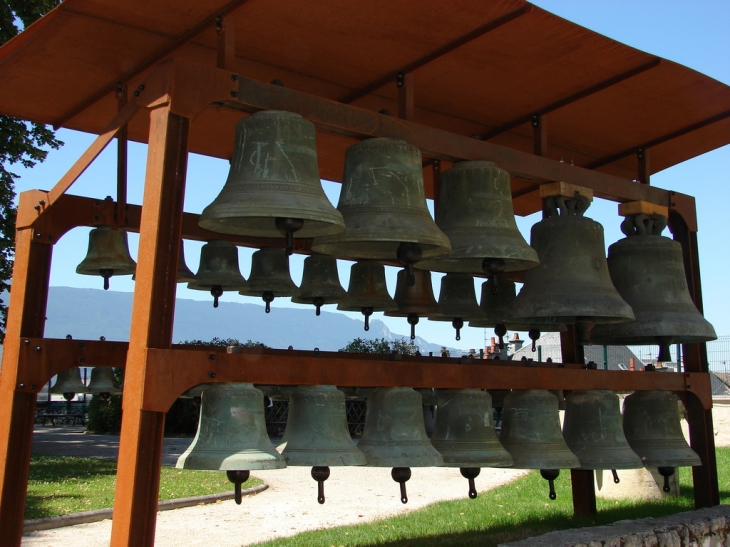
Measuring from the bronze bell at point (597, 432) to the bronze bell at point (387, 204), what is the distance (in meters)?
1.79

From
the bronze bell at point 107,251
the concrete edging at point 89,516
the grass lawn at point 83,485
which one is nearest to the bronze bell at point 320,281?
the bronze bell at point 107,251

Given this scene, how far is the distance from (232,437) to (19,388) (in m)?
2.22

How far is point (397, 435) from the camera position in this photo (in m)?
4.94

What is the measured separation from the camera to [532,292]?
585cm

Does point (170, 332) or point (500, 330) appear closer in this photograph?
point (170, 332)

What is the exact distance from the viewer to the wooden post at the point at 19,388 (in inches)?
222

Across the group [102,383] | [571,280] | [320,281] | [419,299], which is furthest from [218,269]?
[571,280]

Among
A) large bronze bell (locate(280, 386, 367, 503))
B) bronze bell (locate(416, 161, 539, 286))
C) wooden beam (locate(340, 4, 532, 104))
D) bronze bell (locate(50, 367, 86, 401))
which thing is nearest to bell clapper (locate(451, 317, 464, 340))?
bronze bell (locate(416, 161, 539, 286))

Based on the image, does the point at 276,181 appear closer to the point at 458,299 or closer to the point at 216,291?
the point at 216,291

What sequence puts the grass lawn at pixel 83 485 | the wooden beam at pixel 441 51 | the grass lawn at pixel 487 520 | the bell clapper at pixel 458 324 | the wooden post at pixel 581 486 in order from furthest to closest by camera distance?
1. the grass lawn at pixel 83 485
2. the grass lawn at pixel 487 520
3. the wooden post at pixel 581 486
4. the bell clapper at pixel 458 324
5. the wooden beam at pixel 441 51

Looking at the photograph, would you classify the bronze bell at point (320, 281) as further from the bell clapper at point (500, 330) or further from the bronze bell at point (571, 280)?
the bronze bell at point (571, 280)

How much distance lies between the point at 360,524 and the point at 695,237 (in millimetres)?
5140

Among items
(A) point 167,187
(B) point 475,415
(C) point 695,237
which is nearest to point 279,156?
(A) point 167,187

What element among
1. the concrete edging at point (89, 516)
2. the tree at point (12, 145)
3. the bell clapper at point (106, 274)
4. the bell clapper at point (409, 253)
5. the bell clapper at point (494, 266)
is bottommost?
the concrete edging at point (89, 516)
